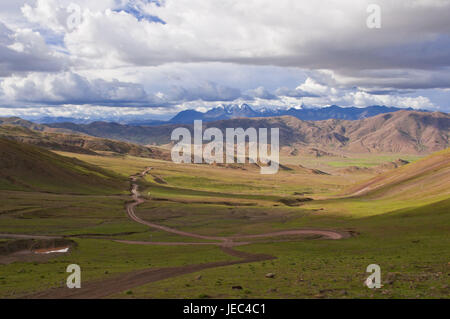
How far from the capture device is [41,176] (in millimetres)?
154125

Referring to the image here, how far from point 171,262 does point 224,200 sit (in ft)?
322

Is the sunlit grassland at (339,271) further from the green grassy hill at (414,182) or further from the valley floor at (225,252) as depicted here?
the green grassy hill at (414,182)

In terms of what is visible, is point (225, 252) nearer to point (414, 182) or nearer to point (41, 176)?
point (414, 182)

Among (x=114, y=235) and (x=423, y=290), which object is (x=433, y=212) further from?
(x=114, y=235)

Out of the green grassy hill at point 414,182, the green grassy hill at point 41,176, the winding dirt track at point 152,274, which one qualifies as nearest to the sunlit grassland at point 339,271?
the winding dirt track at point 152,274

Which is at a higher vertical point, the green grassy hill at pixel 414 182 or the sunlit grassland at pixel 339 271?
the green grassy hill at pixel 414 182

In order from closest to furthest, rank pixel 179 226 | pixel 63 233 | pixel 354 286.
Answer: pixel 354 286
pixel 63 233
pixel 179 226

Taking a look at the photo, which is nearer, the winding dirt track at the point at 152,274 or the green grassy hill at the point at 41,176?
the winding dirt track at the point at 152,274

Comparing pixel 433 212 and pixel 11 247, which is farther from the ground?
pixel 433 212

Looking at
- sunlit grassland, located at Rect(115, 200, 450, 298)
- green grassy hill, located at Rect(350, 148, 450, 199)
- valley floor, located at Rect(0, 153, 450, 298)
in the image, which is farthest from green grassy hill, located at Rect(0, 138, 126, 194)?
green grassy hill, located at Rect(350, 148, 450, 199)

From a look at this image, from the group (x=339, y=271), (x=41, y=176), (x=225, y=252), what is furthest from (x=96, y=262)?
(x=41, y=176)

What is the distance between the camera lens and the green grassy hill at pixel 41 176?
14312 centimetres
